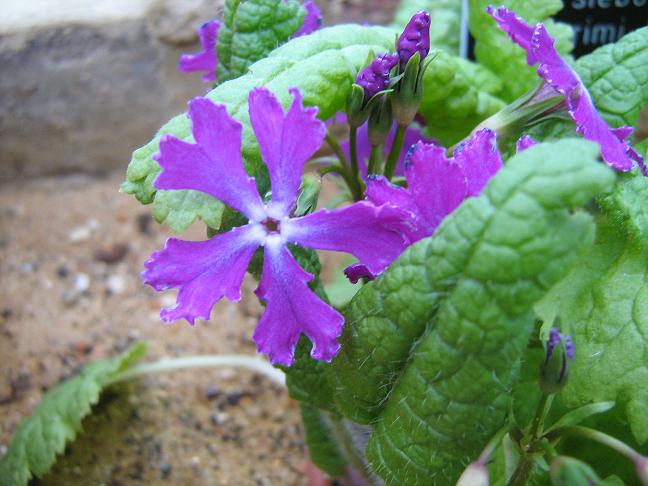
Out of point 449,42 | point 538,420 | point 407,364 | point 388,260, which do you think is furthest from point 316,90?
point 449,42

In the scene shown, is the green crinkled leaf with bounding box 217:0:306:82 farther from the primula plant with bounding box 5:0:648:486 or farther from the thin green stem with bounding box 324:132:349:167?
the thin green stem with bounding box 324:132:349:167

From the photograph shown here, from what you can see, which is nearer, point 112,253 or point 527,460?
point 527,460

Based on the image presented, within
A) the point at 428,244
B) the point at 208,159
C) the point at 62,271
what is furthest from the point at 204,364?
the point at 428,244

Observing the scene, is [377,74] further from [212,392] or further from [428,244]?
[212,392]

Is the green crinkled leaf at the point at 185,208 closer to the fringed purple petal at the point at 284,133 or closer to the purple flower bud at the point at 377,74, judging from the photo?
the fringed purple petal at the point at 284,133

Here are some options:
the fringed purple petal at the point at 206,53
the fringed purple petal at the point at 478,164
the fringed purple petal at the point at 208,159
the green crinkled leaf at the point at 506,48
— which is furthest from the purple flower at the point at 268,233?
the green crinkled leaf at the point at 506,48

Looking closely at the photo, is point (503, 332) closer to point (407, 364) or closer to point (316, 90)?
point (407, 364)
